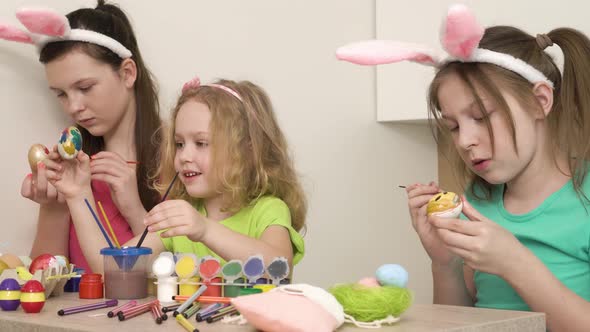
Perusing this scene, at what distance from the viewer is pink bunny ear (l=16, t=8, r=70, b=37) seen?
4.75ft

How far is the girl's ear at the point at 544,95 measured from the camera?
1.28m

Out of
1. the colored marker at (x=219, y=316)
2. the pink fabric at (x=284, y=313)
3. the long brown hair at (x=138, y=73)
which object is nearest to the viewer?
the pink fabric at (x=284, y=313)

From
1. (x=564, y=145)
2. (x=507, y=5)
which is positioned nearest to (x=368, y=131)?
(x=507, y=5)

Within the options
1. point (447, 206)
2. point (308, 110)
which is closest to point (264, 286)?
point (447, 206)

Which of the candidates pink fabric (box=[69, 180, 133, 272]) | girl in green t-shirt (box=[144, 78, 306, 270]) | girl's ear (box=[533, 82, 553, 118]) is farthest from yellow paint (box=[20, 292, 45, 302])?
girl's ear (box=[533, 82, 553, 118])

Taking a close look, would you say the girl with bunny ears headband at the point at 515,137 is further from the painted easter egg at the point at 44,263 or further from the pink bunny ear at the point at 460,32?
the painted easter egg at the point at 44,263

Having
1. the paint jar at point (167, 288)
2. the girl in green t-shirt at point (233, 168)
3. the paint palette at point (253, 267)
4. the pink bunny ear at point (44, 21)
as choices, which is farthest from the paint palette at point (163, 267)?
the pink bunny ear at point (44, 21)

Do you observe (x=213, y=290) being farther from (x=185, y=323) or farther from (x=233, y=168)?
(x=233, y=168)

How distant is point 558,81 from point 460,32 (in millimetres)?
270

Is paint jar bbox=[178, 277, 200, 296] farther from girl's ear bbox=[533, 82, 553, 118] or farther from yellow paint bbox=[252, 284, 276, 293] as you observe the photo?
girl's ear bbox=[533, 82, 553, 118]

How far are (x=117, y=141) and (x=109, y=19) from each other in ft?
0.82

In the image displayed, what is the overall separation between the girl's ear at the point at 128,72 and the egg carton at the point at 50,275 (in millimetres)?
541

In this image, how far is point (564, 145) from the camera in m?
1.33

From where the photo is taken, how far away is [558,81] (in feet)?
4.35
